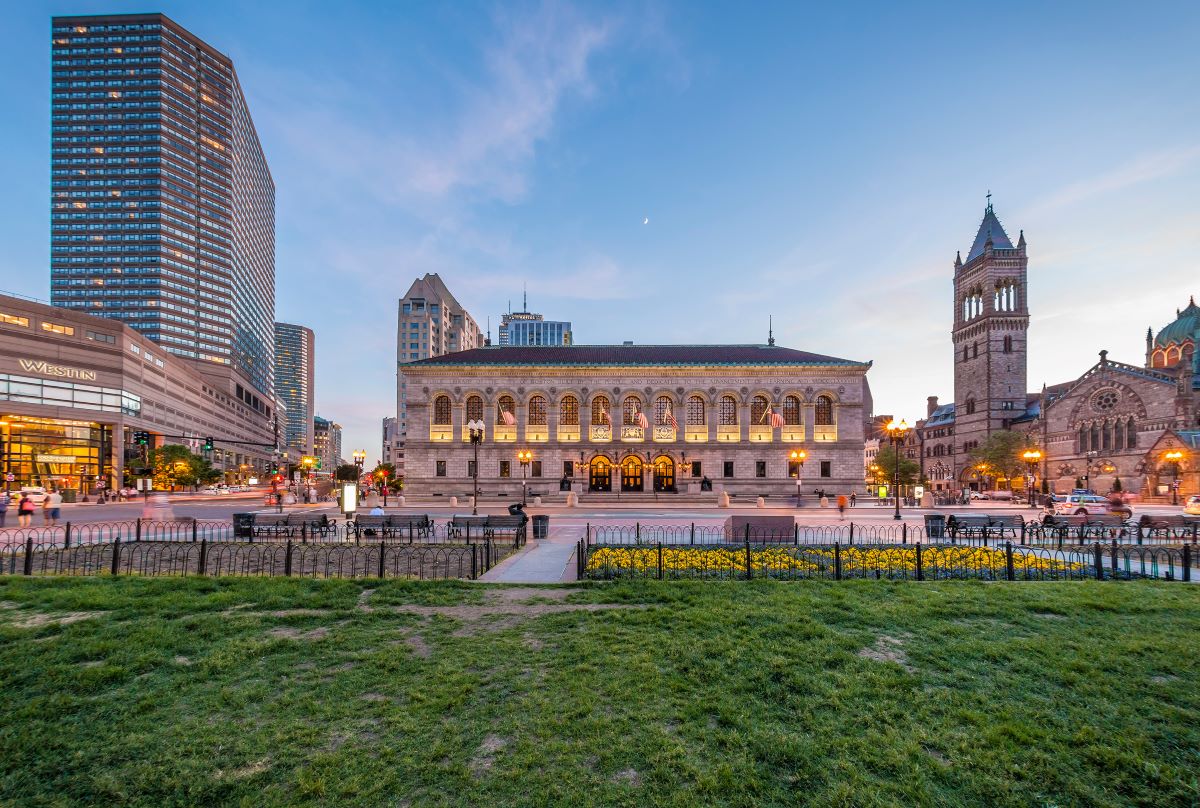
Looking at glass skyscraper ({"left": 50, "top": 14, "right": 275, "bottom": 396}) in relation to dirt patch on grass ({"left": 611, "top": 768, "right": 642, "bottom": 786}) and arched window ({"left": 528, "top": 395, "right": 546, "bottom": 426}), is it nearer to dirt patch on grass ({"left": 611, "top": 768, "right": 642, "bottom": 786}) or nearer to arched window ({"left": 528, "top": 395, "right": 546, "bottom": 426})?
arched window ({"left": 528, "top": 395, "right": 546, "bottom": 426})

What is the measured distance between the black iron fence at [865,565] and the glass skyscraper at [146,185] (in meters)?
156

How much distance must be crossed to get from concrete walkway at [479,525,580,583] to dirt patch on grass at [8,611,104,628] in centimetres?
715

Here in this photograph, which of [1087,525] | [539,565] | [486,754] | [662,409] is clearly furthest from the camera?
[662,409]

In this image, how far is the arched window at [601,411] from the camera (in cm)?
5434

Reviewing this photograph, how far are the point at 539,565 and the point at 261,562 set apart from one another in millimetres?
7885

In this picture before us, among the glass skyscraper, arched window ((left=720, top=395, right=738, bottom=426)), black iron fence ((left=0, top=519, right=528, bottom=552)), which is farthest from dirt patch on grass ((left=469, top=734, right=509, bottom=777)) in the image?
the glass skyscraper

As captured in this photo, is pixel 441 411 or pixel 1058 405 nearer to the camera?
pixel 441 411

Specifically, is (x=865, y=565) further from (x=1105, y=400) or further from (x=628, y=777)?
(x=1105, y=400)

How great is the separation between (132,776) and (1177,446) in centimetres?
8301

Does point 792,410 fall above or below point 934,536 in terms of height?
above

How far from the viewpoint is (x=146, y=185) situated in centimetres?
13138

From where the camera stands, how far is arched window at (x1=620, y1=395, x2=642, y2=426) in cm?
5425

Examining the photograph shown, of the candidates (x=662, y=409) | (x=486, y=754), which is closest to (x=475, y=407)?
(x=662, y=409)

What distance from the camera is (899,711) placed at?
5664mm
